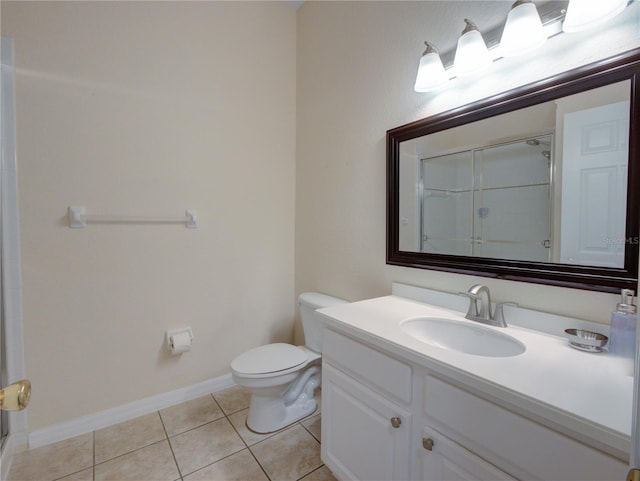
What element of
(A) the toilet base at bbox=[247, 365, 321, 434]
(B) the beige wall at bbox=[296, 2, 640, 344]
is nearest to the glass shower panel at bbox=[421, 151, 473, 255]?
(B) the beige wall at bbox=[296, 2, 640, 344]

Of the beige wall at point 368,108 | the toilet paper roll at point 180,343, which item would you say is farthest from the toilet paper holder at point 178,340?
the beige wall at point 368,108

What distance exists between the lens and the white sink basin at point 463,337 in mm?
1059

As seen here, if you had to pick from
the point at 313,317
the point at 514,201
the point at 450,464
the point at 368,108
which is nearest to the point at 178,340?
the point at 313,317

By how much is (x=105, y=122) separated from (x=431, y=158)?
1.79 metres

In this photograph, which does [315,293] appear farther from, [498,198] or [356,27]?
[356,27]

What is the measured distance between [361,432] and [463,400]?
0.50m

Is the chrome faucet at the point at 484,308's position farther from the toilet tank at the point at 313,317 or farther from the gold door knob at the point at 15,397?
the gold door knob at the point at 15,397

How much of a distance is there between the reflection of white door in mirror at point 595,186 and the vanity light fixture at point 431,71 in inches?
21.4

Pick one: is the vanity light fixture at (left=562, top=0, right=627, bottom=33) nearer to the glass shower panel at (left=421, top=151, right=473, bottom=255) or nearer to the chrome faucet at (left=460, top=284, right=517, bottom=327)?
the glass shower panel at (left=421, top=151, right=473, bottom=255)

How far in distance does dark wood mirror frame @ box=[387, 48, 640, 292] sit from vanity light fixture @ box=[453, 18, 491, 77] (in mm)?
143

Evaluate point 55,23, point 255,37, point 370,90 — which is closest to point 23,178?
point 55,23

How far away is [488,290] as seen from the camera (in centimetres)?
119

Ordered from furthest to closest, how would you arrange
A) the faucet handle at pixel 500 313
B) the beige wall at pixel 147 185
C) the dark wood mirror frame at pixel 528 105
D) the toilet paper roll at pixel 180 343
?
the toilet paper roll at pixel 180 343
the beige wall at pixel 147 185
the faucet handle at pixel 500 313
the dark wood mirror frame at pixel 528 105

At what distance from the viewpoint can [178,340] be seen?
188 centimetres
